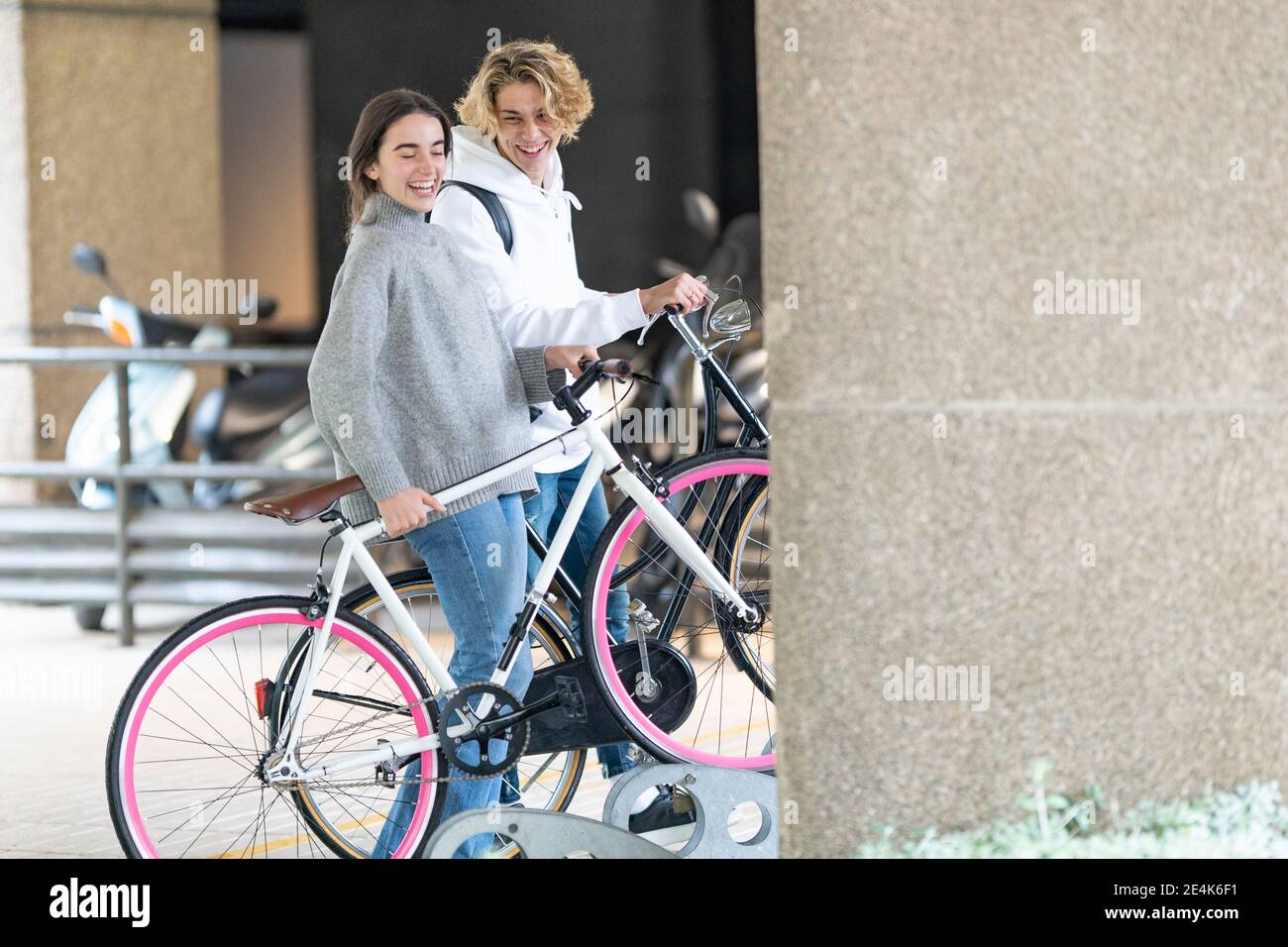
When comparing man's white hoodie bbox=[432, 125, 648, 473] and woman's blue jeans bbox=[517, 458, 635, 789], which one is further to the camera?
woman's blue jeans bbox=[517, 458, 635, 789]

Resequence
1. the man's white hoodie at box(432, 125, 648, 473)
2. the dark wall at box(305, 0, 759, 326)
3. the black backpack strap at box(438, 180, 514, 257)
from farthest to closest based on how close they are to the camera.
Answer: the dark wall at box(305, 0, 759, 326)
the black backpack strap at box(438, 180, 514, 257)
the man's white hoodie at box(432, 125, 648, 473)

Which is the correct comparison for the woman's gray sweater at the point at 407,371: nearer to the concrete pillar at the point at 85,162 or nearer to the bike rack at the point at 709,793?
the bike rack at the point at 709,793

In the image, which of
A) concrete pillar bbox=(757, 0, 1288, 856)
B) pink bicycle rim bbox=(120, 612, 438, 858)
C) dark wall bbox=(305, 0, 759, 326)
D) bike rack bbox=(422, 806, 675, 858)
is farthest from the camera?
dark wall bbox=(305, 0, 759, 326)

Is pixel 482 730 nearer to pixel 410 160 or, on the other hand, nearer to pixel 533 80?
pixel 410 160

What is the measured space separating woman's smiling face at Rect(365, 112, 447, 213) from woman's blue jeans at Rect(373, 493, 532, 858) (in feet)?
2.21

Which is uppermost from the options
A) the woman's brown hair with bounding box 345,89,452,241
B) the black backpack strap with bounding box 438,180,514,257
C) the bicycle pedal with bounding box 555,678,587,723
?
the woman's brown hair with bounding box 345,89,452,241

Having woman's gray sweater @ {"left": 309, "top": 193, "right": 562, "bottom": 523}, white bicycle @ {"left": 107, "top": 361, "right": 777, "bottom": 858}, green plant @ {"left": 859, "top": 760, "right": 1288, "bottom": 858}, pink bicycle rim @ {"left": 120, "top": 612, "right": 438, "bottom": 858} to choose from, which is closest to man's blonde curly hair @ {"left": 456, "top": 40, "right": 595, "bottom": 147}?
woman's gray sweater @ {"left": 309, "top": 193, "right": 562, "bottom": 523}

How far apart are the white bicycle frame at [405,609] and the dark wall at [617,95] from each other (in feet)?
18.9

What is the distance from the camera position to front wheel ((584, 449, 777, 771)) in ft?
11.8

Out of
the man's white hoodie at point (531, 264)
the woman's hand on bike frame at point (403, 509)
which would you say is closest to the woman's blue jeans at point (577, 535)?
the man's white hoodie at point (531, 264)

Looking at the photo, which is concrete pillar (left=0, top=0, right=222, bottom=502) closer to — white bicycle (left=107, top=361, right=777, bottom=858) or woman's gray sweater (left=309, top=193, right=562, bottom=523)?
white bicycle (left=107, top=361, right=777, bottom=858)

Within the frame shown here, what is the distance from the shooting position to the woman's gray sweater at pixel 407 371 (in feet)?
11.2

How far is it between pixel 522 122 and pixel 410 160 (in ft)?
1.17
